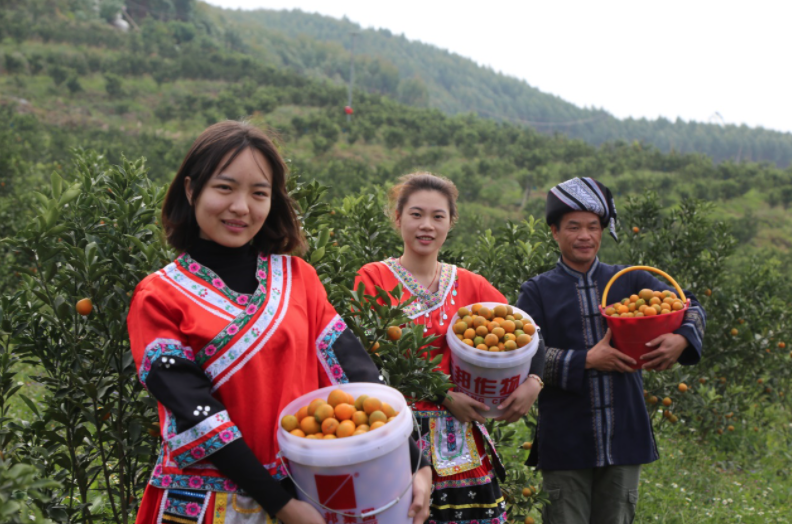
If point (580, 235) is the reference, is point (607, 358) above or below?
below

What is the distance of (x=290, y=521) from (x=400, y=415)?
298mm

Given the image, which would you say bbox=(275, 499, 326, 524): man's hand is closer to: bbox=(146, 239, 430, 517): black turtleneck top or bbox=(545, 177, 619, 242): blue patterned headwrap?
bbox=(146, 239, 430, 517): black turtleneck top

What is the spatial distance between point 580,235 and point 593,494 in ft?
3.00

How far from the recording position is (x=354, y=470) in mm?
1140

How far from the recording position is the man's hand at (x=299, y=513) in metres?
1.18

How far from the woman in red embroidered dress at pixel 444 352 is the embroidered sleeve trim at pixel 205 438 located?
2.87 ft

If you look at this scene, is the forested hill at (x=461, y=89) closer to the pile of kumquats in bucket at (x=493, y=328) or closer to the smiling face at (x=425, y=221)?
the smiling face at (x=425, y=221)

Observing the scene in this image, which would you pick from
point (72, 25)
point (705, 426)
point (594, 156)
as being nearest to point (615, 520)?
point (705, 426)

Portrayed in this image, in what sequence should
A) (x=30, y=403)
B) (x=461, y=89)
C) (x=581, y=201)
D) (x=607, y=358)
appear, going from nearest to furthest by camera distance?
(x=30, y=403), (x=607, y=358), (x=581, y=201), (x=461, y=89)

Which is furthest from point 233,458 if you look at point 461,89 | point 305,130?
point 461,89

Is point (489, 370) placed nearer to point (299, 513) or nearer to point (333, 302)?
point (333, 302)

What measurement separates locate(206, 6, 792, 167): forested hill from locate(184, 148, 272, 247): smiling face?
46654mm

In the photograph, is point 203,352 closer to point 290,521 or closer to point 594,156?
point 290,521

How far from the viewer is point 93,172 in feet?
7.47
